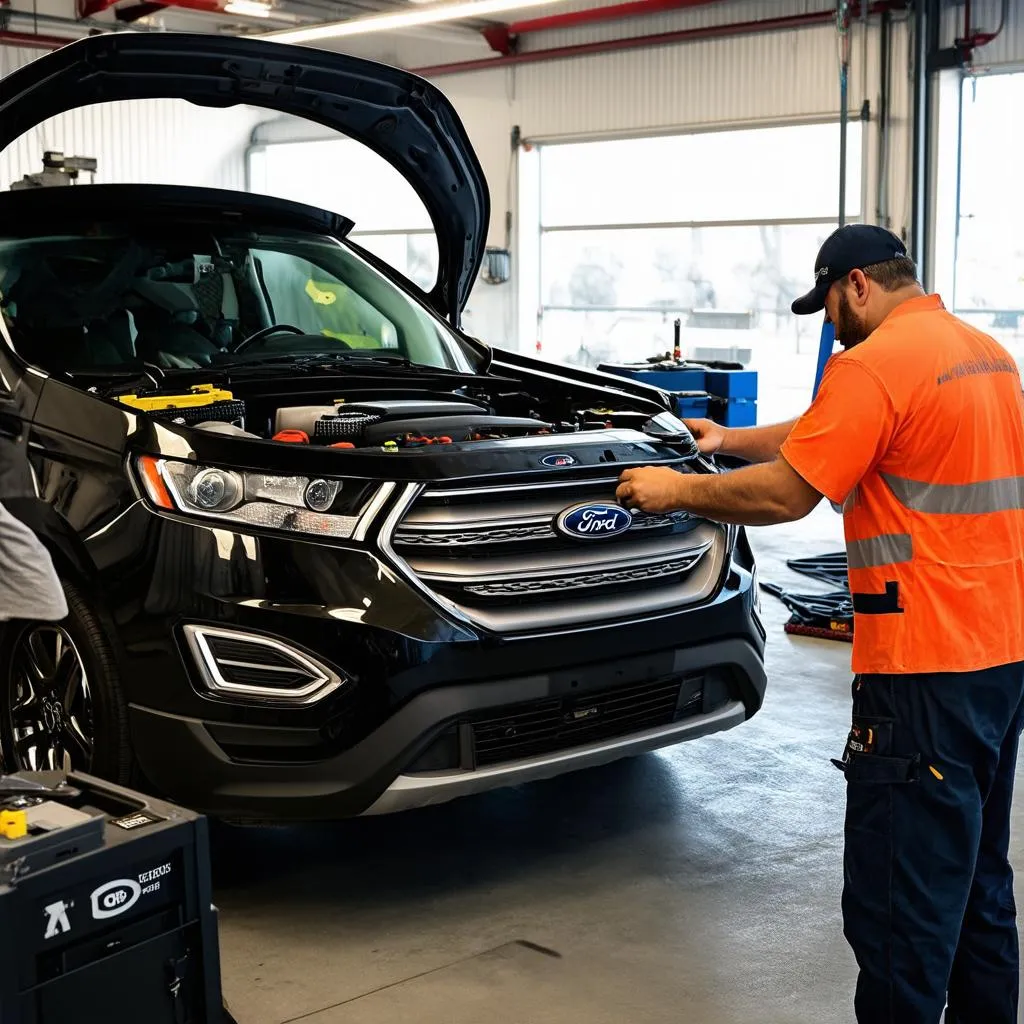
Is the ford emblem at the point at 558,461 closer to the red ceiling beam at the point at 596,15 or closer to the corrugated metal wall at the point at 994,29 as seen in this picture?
the corrugated metal wall at the point at 994,29

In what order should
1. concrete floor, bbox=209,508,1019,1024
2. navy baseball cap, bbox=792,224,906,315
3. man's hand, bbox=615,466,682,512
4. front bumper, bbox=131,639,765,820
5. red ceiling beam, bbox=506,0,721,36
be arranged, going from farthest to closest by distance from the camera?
red ceiling beam, bbox=506,0,721,36 → front bumper, bbox=131,639,765,820 → concrete floor, bbox=209,508,1019,1024 → man's hand, bbox=615,466,682,512 → navy baseball cap, bbox=792,224,906,315

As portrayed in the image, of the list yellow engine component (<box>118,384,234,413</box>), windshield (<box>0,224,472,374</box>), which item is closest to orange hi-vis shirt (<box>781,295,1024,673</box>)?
yellow engine component (<box>118,384,234,413</box>)

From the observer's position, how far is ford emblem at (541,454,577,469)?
327 cm

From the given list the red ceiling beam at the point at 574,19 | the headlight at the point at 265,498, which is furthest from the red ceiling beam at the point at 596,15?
the headlight at the point at 265,498

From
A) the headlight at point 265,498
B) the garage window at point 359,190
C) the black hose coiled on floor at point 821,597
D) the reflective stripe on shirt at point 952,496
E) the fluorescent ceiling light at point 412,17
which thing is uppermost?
the fluorescent ceiling light at point 412,17

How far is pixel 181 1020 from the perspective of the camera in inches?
86.1

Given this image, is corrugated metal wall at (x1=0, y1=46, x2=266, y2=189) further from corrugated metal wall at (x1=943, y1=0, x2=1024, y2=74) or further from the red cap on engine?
the red cap on engine

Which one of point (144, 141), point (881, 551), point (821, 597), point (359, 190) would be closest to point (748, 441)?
point (881, 551)

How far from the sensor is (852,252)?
2.52 m

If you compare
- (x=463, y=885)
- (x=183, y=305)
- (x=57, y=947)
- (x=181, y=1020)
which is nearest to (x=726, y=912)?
(x=463, y=885)

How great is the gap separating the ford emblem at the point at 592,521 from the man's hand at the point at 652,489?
16.1 inches

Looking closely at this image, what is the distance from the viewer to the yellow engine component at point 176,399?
3354 millimetres

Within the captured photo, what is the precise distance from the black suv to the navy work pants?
0.90 m

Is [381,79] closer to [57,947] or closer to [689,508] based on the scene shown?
[689,508]
